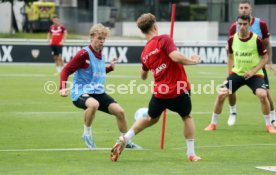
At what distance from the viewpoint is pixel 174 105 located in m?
11.7

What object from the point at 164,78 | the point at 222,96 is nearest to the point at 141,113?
the point at 164,78

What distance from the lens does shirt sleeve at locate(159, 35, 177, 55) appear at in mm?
11367

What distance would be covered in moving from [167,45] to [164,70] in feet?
1.20

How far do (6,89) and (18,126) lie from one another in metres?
9.24

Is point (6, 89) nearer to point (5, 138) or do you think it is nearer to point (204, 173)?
point (5, 138)

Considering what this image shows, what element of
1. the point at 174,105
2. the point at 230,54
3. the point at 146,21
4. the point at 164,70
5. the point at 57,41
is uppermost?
the point at 146,21

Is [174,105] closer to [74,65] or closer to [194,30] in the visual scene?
[74,65]

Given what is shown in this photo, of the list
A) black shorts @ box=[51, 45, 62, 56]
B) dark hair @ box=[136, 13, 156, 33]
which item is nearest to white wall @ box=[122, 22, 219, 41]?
black shorts @ box=[51, 45, 62, 56]

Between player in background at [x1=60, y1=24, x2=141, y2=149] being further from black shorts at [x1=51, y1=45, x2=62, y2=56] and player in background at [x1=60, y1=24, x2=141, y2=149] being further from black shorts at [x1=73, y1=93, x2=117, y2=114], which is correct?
black shorts at [x1=51, y1=45, x2=62, y2=56]

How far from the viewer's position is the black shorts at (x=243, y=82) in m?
15.2

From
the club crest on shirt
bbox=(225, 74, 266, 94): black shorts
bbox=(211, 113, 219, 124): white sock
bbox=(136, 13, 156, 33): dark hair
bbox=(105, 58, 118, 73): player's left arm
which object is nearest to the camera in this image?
bbox=(136, 13, 156, 33): dark hair

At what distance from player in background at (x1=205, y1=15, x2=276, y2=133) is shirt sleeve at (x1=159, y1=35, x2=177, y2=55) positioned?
144 inches
